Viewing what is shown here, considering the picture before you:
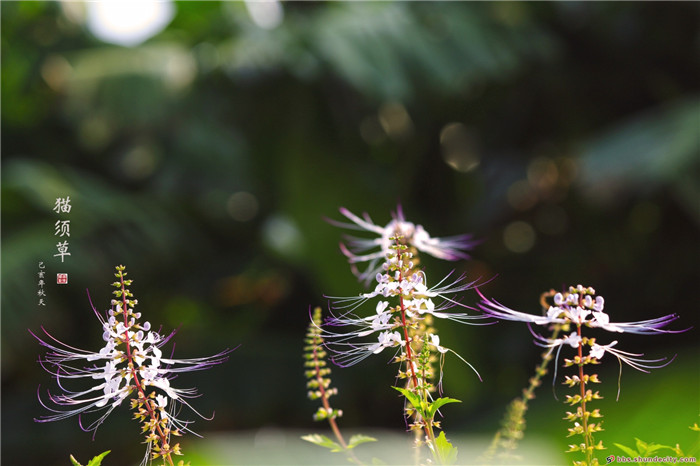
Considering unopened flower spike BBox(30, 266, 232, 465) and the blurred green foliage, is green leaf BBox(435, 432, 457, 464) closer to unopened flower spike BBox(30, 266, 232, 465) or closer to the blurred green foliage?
unopened flower spike BBox(30, 266, 232, 465)

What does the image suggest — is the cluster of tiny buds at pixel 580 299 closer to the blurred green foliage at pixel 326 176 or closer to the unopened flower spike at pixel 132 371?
the unopened flower spike at pixel 132 371

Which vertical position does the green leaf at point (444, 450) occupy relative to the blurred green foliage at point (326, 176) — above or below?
below

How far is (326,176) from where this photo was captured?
3.85 m

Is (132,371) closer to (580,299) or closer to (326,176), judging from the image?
(580,299)

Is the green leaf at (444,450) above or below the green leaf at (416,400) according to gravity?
below

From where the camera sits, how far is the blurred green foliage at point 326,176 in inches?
140

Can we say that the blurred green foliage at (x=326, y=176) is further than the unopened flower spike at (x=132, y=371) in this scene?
Yes

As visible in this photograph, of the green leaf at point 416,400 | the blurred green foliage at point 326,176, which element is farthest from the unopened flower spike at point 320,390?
the blurred green foliage at point 326,176

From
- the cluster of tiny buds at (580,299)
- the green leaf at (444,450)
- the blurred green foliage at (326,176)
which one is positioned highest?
the blurred green foliage at (326,176)

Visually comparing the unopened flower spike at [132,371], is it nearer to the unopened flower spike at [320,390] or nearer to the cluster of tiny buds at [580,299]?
the unopened flower spike at [320,390]

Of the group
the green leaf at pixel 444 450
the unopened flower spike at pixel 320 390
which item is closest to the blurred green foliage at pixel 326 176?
the unopened flower spike at pixel 320 390

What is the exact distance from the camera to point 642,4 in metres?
4.10

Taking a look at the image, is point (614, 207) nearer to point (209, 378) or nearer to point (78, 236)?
point (209, 378)

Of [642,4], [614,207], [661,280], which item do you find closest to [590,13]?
[642,4]
